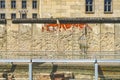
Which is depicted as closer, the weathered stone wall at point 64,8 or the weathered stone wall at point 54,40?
the weathered stone wall at point 54,40

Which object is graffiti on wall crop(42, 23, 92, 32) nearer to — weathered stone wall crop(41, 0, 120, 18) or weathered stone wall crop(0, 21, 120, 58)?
weathered stone wall crop(0, 21, 120, 58)

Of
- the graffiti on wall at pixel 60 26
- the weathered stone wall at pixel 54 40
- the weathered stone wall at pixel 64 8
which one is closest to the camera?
the weathered stone wall at pixel 54 40

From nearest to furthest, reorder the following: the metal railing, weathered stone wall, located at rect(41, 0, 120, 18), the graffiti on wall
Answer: the metal railing → the graffiti on wall → weathered stone wall, located at rect(41, 0, 120, 18)

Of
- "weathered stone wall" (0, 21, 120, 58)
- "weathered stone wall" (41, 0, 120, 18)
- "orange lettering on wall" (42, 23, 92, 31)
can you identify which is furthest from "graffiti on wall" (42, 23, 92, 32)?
"weathered stone wall" (41, 0, 120, 18)

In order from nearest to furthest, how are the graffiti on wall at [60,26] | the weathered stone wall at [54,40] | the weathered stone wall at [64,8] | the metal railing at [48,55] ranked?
the metal railing at [48,55] → the weathered stone wall at [54,40] → the graffiti on wall at [60,26] → the weathered stone wall at [64,8]

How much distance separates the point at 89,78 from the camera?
20.6m

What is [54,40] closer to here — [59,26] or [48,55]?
[59,26]

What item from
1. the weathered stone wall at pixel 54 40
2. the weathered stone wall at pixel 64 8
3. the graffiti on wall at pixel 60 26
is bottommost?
the weathered stone wall at pixel 54 40

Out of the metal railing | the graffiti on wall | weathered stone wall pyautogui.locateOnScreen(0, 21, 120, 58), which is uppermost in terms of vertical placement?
the graffiti on wall

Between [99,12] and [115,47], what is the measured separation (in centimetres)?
679

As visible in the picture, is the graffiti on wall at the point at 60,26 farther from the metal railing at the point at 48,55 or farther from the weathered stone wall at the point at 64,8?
the weathered stone wall at the point at 64,8

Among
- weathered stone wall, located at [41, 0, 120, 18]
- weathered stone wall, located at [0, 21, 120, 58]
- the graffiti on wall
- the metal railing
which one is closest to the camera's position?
the metal railing

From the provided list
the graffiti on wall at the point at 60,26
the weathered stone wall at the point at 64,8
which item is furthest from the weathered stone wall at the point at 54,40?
the weathered stone wall at the point at 64,8

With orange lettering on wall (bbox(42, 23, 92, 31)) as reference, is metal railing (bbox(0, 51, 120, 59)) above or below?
below
